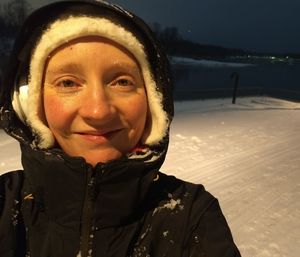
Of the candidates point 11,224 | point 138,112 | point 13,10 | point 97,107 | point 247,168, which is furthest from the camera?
point 13,10

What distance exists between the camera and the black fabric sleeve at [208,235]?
4.56 feet

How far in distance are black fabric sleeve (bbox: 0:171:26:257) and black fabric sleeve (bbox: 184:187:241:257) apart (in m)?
0.74

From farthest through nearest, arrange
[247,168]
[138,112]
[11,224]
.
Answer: [247,168] → [11,224] → [138,112]

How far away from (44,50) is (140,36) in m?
0.41

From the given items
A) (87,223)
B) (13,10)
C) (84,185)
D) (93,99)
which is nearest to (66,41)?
(93,99)

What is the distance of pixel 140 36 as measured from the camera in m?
1.42

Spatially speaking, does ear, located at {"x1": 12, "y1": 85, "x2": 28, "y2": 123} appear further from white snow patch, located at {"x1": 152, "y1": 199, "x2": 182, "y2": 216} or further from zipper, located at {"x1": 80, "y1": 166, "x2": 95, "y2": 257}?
white snow patch, located at {"x1": 152, "y1": 199, "x2": 182, "y2": 216}

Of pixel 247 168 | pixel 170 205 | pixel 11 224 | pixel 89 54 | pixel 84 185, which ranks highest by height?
pixel 89 54

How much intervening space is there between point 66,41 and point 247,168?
14.5 ft

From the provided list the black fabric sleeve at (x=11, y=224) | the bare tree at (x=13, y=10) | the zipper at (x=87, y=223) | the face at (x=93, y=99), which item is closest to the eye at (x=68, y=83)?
the face at (x=93, y=99)

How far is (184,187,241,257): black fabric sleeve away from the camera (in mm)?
1390

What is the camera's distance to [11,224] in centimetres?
146

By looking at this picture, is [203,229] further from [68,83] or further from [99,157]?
[68,83]

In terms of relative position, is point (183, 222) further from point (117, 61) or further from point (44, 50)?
point (44, 50)
